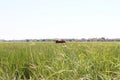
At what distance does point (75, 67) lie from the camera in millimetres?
4031

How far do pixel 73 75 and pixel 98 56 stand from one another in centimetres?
87

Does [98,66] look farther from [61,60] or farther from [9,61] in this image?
[9,61]

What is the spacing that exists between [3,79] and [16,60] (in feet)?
3.52

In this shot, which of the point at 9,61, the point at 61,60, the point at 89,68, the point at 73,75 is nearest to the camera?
the point at 73,75

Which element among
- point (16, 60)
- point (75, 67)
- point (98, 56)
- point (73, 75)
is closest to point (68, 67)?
point (75, 67)

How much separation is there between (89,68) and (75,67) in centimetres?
18

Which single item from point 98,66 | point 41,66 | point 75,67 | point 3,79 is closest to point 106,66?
point 98,66

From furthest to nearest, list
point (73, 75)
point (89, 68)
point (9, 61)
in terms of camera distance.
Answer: point (9, 61), point (89, 68), point (73, 75)

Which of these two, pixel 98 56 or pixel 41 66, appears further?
pixel 98 56

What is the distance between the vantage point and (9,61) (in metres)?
4.75

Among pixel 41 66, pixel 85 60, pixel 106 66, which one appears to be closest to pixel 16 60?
pixel 41 66

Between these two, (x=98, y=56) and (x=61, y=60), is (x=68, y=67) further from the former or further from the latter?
(x=98, y=56)

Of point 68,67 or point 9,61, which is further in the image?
point 9,61

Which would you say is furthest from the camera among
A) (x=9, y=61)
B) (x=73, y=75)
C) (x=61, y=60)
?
(x=9, y=61)
